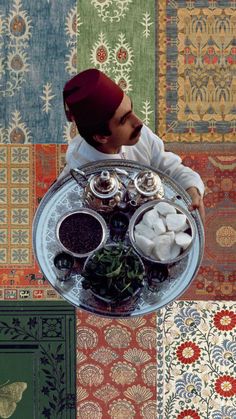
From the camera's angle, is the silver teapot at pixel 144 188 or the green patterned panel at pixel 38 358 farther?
the green patterned panel at pixel 38 358

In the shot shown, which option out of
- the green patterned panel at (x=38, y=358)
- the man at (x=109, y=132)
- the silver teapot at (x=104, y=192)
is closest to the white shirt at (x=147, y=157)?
the man at (x=109, y=132)

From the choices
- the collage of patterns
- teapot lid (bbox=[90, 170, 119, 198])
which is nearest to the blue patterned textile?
the collage of patterns

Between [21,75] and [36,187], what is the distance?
12.8 inches

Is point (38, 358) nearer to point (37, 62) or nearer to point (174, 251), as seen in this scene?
point (174, 251)

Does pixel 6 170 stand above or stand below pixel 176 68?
below

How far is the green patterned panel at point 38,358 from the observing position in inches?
79.7

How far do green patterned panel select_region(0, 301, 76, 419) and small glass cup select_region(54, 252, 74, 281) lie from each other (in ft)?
1.36

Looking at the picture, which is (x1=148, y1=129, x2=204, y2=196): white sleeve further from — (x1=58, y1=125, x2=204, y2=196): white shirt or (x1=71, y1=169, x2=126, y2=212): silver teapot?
(x1=71, y1=169, x2=126, y2=212): silver teapot

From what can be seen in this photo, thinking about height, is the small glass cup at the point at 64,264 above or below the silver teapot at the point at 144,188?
below

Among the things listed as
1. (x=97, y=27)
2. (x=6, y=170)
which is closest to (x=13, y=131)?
(x=6, y=170)

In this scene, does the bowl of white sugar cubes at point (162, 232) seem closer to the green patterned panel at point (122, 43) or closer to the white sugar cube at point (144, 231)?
the white sugar cube at point (144, 231)

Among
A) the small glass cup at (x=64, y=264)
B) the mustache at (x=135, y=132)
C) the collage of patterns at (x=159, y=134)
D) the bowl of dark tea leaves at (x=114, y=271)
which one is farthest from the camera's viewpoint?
the collage of patterns at (x=159, y=134)

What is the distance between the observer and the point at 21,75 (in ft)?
6.68

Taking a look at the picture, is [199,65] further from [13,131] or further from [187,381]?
[187,381]
